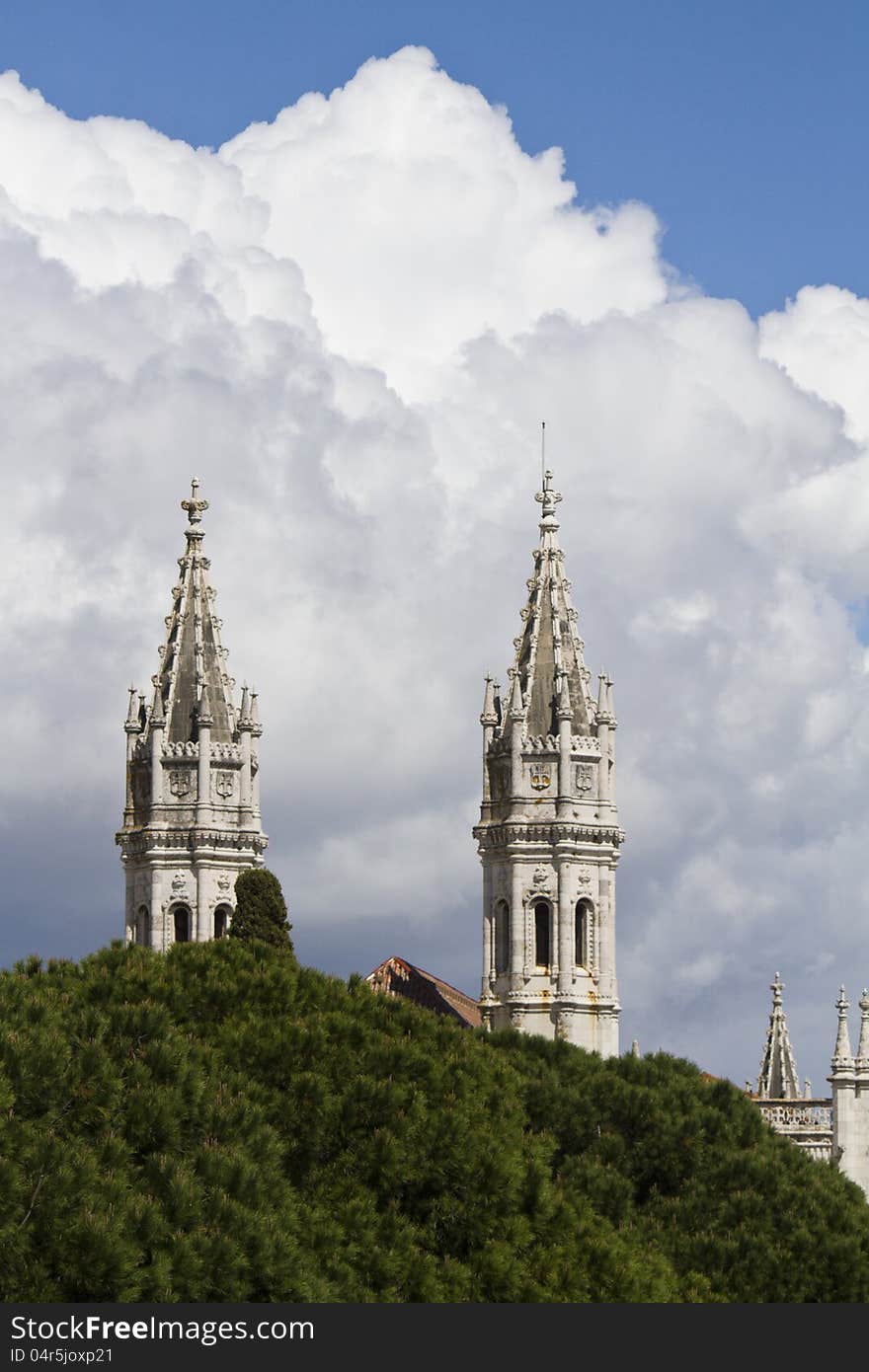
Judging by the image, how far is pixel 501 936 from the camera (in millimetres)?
94125

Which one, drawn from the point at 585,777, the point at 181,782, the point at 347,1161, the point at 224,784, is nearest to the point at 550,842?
the point at 585,777

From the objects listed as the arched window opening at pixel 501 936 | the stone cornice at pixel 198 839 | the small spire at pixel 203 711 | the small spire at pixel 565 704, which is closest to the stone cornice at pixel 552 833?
the arched window opening at pixel 501 936

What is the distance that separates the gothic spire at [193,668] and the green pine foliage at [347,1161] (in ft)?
115

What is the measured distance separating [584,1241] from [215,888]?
44.6 meters

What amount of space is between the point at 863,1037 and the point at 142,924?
23.8 metres

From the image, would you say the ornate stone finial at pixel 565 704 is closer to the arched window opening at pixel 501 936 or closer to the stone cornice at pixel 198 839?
the arched window opening at pixel 501 936

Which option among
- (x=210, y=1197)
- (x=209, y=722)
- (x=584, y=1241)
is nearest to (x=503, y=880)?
(x=209, y=722)

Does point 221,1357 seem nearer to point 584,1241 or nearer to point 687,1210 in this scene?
point 584,1241

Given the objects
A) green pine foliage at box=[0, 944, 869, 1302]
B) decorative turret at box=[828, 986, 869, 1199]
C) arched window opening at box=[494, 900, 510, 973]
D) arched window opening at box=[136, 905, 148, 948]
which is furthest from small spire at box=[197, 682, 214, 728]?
green pine foliage at box=[0, 944, 869, 1302]

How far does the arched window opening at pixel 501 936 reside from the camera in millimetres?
93562

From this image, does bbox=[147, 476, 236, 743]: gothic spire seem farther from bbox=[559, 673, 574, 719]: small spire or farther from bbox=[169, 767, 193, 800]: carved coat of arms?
bbox=[559, 673, 574, 719]: small spire

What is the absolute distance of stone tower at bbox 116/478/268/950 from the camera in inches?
3780

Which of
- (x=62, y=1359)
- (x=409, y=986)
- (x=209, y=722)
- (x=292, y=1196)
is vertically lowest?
(x=62, y=1359)

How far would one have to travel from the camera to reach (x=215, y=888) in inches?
3780
